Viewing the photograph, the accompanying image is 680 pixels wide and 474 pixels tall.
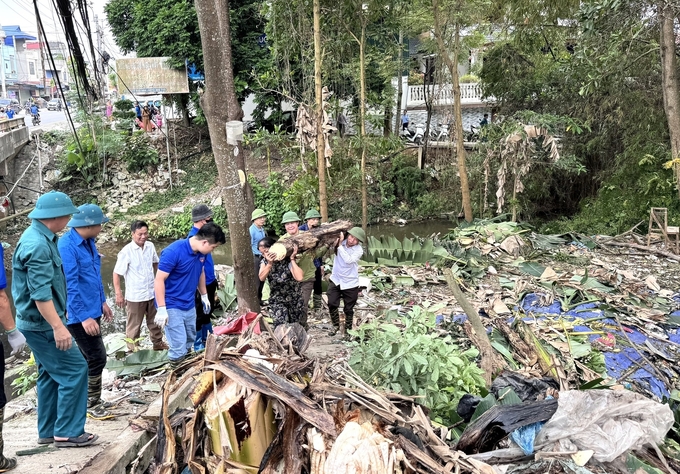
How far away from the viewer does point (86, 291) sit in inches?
167

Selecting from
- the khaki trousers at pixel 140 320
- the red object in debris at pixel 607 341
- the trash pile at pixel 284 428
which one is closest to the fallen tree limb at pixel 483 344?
the red object in debris at pixel 607 341

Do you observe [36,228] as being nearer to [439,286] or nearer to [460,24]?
[439,286]

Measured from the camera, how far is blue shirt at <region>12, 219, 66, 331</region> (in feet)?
10.9

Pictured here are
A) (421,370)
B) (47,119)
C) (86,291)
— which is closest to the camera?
(421,370)

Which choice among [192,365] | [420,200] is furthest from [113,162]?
[192,365]

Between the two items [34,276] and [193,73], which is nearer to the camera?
[34,276]

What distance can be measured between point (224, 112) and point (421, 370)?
2.83 m

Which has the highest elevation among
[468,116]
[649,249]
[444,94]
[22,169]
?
[444,94]

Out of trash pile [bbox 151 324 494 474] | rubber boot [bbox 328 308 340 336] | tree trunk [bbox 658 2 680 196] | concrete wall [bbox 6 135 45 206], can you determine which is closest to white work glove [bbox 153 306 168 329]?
trash pile [bbox 151 324 494 474]

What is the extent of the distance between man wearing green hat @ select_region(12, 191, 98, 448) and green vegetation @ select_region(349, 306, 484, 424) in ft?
6.70

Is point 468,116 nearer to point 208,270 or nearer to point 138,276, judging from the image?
point 208,270

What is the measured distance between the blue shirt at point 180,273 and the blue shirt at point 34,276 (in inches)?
48.2

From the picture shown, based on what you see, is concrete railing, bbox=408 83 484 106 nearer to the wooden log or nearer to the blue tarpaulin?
the blue tarpaulin

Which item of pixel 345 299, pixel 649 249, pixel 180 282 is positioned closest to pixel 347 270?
pixel 345 299
